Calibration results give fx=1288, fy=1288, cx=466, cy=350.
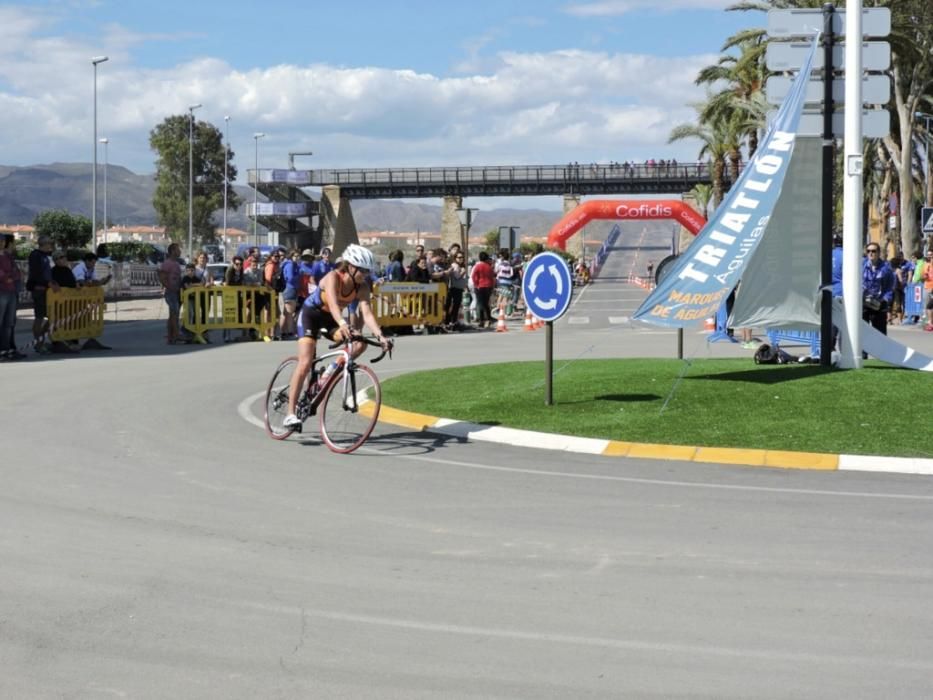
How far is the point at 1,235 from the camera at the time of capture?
20500mm

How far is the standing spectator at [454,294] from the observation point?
2953 cm

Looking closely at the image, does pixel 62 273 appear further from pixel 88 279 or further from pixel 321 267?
pixel 321 267

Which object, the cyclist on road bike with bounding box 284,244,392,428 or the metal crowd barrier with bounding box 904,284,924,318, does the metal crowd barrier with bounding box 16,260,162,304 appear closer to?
the metal crowd barrier with bounding box 904,284,924,318

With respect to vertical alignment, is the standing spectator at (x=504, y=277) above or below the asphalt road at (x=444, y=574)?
above

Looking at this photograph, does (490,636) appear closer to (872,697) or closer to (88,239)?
(872,697)

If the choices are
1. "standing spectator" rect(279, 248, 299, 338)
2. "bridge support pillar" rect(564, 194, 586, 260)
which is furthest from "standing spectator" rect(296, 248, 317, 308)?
"bridge support pillar" rect(564, 194, 586, 260)

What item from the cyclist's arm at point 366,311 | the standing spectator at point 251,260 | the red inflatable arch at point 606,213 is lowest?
the cyclist's arm at point 366,311

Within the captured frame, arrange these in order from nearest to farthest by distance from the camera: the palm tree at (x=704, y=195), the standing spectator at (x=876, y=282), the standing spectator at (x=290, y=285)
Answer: the standing spectator at (x=876, y=282) → the standing spectator at (x=290, y=285) → the palm tree at (x=704, y=195)

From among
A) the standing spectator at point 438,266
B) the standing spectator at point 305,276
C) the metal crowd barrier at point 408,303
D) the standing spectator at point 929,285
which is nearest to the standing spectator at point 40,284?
the standing spectator at point 305,276

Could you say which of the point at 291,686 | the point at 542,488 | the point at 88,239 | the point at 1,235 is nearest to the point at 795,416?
the point at 542,488

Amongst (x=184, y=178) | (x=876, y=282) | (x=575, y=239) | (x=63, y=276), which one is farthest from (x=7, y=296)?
(x=575, y=239)

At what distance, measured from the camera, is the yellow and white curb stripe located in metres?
10.2

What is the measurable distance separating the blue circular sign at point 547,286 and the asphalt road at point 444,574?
214 centimetres

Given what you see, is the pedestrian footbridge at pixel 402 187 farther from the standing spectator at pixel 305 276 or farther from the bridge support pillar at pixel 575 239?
the standing spectator at pixel 305 276
